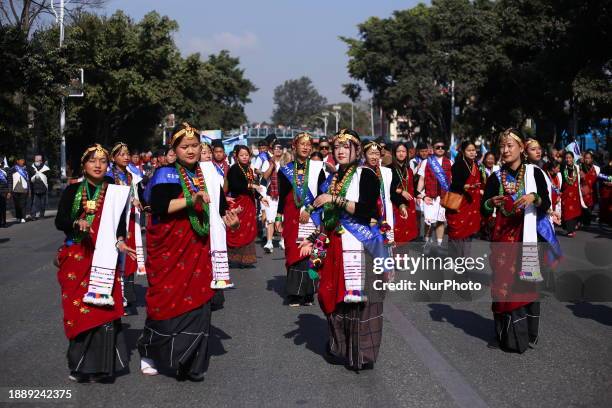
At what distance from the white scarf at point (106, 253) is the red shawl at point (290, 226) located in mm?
3858

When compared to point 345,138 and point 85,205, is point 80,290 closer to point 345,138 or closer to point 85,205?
point 85,205

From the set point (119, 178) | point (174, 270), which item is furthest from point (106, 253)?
point (119, 178)

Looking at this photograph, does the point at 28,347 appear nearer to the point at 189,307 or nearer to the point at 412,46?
the point at 189,307

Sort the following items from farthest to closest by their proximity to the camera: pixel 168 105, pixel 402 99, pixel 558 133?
pixel 402 99, pixel 168 105, pixel 558 133

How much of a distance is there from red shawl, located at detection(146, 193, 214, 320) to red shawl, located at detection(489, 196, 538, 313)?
253 cm

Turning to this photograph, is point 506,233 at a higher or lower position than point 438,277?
higher

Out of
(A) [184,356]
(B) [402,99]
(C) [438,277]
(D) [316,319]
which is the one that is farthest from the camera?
(B) [402,99]

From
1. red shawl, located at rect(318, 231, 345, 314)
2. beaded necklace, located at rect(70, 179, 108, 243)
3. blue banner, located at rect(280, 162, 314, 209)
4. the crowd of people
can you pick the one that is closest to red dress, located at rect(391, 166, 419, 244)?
blue banner, located at rect(280, 162, 314, 209)

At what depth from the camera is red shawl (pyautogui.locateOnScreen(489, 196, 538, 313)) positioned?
23.2ft

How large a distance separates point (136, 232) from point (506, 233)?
13.2 feet

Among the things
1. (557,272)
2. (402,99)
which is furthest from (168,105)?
(557,272)

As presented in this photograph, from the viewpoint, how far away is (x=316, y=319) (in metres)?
8.75

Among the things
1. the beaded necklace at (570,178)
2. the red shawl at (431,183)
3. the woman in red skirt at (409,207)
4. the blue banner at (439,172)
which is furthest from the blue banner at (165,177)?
the beaded necklace at (570,178)

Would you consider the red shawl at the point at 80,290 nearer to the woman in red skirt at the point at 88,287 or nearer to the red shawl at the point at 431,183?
the woman in red skirt at the point at 88,287
